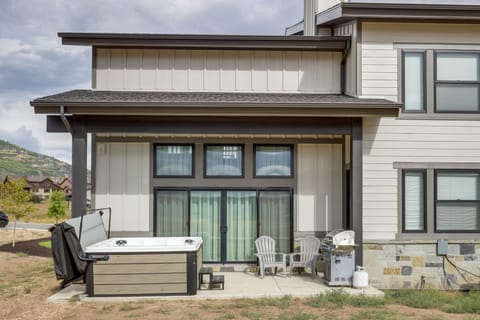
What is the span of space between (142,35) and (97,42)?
3.34 ft

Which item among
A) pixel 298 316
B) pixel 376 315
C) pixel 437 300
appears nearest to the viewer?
pixel 298 316

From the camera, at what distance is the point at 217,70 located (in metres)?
9.43

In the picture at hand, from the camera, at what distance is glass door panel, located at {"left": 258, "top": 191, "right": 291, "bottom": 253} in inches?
356

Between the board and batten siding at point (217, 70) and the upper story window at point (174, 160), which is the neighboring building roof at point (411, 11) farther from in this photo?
the upper story window at point (174, 160)

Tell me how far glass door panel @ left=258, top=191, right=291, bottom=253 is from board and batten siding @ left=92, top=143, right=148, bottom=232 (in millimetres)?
2484

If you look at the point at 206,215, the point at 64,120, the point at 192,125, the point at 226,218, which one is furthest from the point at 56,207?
the point at 192,125

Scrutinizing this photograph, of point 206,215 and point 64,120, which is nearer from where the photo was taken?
point 64,120

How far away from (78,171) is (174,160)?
6.90 ft

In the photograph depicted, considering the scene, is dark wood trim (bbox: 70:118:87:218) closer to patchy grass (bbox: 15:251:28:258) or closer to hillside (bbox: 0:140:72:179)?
patchy grass (bbox: 15:251:28:258)

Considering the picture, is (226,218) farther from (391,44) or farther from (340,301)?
(391,44)

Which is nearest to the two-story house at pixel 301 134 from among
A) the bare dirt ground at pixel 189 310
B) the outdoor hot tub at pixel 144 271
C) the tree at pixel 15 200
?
the outdoor hot tub at pixel 144 271

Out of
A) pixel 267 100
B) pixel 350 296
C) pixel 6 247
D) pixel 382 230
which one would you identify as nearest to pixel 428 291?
pixel 382 230

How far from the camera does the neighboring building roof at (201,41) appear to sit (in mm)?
9109

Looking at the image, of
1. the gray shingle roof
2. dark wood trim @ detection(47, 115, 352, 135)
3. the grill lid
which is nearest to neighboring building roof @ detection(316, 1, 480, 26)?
the gray shingle roof
